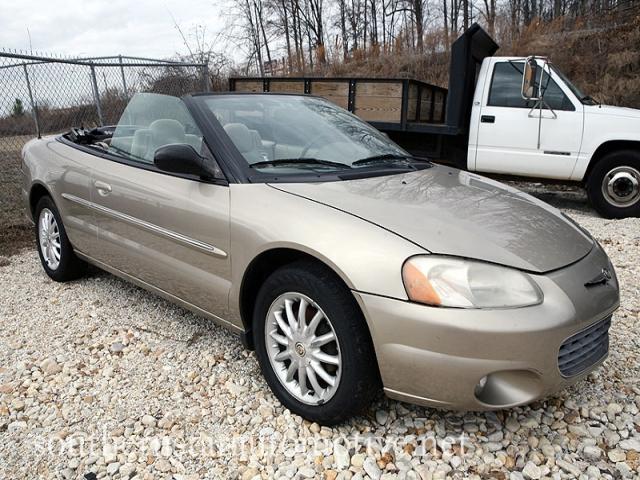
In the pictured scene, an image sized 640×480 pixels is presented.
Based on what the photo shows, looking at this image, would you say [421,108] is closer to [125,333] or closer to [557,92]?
[557,92]

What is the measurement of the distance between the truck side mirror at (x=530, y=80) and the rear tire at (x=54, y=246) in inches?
202

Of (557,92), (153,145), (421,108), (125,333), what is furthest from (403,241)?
(421,108)

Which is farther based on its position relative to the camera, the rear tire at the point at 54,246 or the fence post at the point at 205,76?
the fence post at the point at 205,76

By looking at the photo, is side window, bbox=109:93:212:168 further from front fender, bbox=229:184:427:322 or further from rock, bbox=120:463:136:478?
rock, bbox=120:463:136:478

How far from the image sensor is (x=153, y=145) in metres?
3.03

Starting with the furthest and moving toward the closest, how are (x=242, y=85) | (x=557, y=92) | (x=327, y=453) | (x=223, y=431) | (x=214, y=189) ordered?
(x=242, y=85) → (x=557, y=92) → (x=214, y=189) → (x=223, y=431) → (x=327, y=453)

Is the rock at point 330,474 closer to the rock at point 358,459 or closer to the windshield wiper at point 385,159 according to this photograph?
the rock at point 358,459

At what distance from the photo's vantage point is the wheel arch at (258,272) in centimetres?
219

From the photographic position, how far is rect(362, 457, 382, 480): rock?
1982mm

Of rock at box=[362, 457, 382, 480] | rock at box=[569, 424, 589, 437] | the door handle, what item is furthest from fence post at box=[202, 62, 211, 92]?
rock at box=[569, 424, 589, 437]

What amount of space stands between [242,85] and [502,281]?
23.0ft

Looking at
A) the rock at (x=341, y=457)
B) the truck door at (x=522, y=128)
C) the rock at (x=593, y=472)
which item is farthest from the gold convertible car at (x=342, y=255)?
the truck door at (x=522, y=128)

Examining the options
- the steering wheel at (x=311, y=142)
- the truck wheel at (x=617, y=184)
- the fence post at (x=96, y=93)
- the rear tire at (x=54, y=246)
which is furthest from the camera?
the fence post at (x=96, y=93)

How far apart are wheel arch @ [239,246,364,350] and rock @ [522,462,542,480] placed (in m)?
1.03
